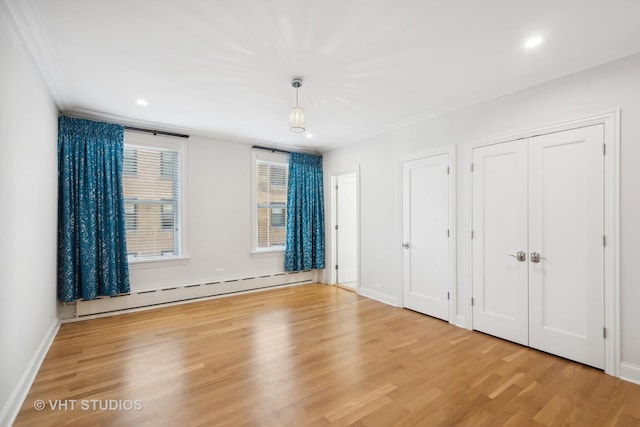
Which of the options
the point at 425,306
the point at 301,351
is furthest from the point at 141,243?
the point at 425,306

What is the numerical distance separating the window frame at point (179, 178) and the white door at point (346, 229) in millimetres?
2786

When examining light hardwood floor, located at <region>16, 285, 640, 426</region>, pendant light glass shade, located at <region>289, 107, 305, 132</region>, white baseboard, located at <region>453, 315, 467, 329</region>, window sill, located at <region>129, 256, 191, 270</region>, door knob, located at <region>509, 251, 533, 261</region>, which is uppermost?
pendant light glass shade, located at <region>289, 107, 305, 132</region>

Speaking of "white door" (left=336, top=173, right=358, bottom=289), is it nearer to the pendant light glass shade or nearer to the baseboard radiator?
the baseboard radiator

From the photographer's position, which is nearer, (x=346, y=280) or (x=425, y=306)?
(x=425, y=306)

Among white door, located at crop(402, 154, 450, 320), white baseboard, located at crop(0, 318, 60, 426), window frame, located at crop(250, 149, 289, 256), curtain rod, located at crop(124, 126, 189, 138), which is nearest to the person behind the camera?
white baseboard, located at crop(0, 318, 60, 426)

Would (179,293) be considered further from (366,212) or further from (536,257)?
(536,257)

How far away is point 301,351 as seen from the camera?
2949 mm

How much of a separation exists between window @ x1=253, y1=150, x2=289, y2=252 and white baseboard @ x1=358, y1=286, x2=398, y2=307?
1724 millimetres

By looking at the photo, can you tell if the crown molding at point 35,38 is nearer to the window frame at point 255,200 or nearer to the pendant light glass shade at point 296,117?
the pendant light glass shade at point 296,117

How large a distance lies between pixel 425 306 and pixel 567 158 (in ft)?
7.77

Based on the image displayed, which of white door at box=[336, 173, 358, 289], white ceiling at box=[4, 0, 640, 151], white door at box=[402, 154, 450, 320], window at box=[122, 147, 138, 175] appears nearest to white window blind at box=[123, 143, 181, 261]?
window at box=[122, 147, 138, 175]

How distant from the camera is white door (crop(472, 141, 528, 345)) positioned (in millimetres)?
3090

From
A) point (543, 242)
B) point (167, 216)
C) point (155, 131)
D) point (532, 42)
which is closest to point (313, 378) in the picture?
point (543, 242)

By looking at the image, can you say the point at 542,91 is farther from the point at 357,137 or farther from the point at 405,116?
the point at 357,137
